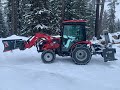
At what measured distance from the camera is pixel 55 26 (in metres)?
32.6

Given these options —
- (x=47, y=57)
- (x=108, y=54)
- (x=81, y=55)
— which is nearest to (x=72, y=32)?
(x=81, y=55)

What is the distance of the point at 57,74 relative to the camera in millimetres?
11336

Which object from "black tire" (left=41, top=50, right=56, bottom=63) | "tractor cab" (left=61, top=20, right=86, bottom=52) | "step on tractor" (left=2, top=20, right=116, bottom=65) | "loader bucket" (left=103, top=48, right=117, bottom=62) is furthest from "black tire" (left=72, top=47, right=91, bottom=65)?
"black tire" (left=41, top=50, right=56, bottom=63)

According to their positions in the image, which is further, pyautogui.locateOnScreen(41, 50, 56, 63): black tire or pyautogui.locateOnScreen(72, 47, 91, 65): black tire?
pyautogui.locateOnScreen(41, 50, 56, 63): black tire

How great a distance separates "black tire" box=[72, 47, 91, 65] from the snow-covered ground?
0.80 feet

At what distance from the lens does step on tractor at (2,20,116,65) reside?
44.5 feet

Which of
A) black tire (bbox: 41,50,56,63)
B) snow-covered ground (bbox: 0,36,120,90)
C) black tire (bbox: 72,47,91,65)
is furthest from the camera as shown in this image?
black tire (bbox: 41,50,56,63)

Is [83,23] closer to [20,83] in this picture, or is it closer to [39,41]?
[39,41]

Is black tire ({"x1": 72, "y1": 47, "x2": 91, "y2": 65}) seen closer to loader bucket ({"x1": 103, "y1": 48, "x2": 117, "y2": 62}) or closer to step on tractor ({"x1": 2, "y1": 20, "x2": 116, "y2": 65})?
step on tractor ({"x1": 2, "y1": 20, "x2": 116, "y2": 65})

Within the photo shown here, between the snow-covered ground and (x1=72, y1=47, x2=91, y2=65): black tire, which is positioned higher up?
(x1=72, y1=47, x2=91, y2=65): black tire

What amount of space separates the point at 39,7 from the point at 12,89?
21.6 metres

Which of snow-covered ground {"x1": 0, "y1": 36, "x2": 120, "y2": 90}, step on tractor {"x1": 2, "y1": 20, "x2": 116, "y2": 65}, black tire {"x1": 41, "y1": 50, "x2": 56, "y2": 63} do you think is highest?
step on tractor {"x1": 2, "y1": 20, "x2": 116, "y2": 65}

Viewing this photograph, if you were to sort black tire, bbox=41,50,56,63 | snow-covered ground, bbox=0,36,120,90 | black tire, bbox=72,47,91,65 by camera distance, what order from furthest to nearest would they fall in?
1. black tire, bbox=41,50,56,63
2. black tire, bbox=72,47,91,65
3. snow-covered ground, bbox=0,36,120,90

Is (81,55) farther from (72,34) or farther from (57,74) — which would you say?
→ (57,74)
